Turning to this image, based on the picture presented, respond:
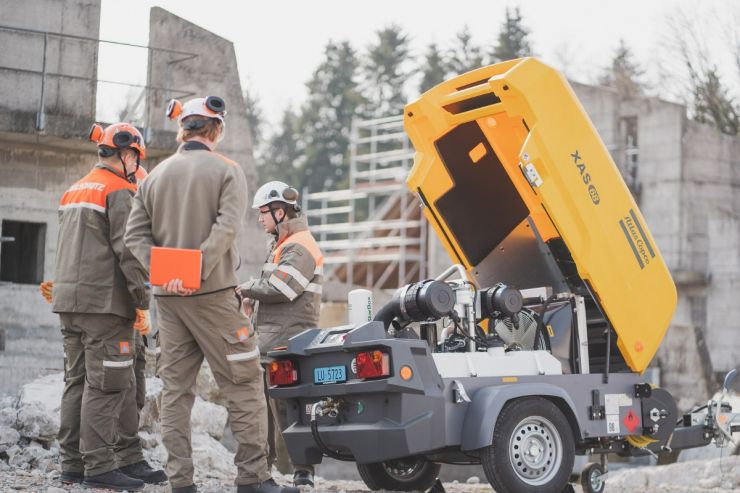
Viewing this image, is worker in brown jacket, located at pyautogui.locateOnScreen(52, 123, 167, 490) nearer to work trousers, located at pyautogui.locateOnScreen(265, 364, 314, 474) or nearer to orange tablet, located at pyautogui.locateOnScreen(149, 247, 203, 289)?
work trousers, located at pyautogui.locateOnScreen(265, 364, 314, 474)

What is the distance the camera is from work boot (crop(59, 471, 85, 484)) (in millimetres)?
7062

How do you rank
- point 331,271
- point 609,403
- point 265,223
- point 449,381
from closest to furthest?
point 449,381
point 609,403
point 265,223
point 331,271

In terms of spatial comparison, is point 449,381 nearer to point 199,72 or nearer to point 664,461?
point 199,72

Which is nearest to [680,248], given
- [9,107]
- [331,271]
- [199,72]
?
[331,271]

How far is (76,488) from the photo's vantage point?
6766 millimetres

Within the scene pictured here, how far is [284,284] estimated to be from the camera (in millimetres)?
7543

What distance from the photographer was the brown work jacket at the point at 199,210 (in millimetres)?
5977

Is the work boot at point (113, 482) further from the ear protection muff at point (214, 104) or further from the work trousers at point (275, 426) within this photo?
the ear protection muff at point (214, 104)

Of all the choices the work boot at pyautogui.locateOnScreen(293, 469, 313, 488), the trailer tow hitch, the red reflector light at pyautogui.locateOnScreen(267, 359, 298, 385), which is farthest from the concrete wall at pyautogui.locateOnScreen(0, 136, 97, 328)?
the trailer tow hitch

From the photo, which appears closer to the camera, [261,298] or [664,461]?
[261,298]

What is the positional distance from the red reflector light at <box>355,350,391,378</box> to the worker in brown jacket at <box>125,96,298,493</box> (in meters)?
0.60

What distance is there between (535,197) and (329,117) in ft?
154

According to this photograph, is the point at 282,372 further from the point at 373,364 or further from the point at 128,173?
the point at 128,173

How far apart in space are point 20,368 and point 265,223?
11.9 feet
